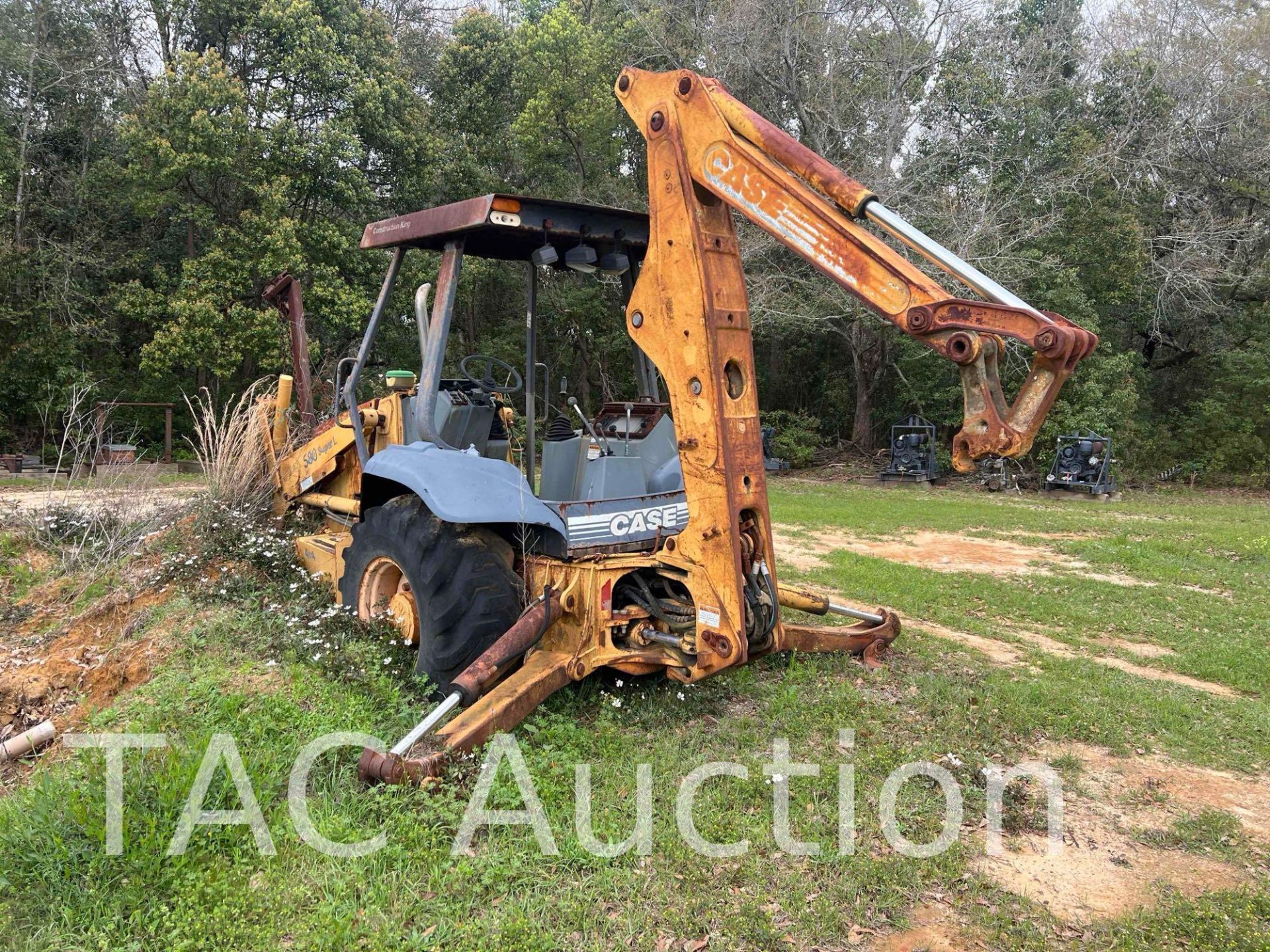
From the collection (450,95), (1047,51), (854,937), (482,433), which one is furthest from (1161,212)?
(854,937)

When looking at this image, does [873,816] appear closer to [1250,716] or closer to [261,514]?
[1250,716]

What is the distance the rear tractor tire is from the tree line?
10730mm

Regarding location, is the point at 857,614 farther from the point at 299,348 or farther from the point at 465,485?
the point at 299,348

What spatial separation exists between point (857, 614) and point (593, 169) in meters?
17.8

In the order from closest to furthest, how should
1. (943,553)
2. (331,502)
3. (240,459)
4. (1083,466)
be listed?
(331,502), (240,459), (943,553), (1083,466)

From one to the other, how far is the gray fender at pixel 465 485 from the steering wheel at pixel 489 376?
0.72 m

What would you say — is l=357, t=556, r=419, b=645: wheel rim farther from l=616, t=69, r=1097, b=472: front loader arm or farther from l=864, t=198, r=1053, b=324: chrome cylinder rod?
l=864, t=198, r=1053, b=324: chrome cylinder rod

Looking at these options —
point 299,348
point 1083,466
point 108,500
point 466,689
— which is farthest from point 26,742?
point 1083,466

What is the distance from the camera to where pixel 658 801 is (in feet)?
11.8

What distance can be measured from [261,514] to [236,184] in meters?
12.5

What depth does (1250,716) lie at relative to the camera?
5.00m

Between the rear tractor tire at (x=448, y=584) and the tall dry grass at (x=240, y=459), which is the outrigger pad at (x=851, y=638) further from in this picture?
the tall dry grass at (x=240, y=459)

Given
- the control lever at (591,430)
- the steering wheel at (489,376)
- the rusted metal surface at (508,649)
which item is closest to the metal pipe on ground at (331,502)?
the steering wheel at (489,376)

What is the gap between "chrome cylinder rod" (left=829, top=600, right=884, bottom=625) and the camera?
5.57 meters
